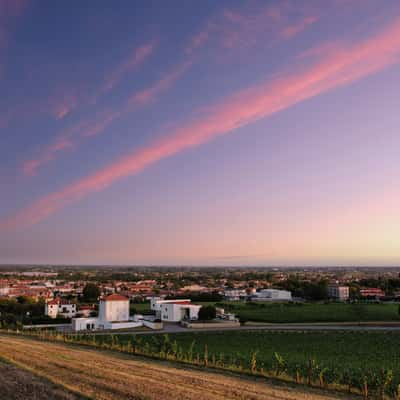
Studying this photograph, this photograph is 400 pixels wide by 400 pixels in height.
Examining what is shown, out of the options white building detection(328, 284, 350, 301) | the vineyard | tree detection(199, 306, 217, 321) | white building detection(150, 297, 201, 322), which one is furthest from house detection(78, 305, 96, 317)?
white building detection(328, 284, 350, 301)

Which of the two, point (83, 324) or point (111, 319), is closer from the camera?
point (83, 324)

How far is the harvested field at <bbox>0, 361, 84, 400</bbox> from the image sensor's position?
30.6 ft

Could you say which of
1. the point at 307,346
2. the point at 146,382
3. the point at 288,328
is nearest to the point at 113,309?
the point at 288,328

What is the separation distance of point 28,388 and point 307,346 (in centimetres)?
2961

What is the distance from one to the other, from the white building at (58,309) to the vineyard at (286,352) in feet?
98.3

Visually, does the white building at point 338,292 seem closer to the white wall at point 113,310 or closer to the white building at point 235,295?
the white building at point 235,295

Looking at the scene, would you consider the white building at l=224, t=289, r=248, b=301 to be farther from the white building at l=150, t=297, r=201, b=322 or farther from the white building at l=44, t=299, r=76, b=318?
the white building at l=44, t=299, r=76, b=318

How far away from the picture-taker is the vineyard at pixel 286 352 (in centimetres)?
1749

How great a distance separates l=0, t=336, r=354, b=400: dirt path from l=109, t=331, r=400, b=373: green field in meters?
11.0

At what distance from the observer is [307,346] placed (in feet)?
116

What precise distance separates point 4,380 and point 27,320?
49.0 m

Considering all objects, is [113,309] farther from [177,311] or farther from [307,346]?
[307,346]

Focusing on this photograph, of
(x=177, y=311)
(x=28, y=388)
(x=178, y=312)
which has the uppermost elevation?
(x=28, y=388)

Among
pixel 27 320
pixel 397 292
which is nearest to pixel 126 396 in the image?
pixel 27 320
